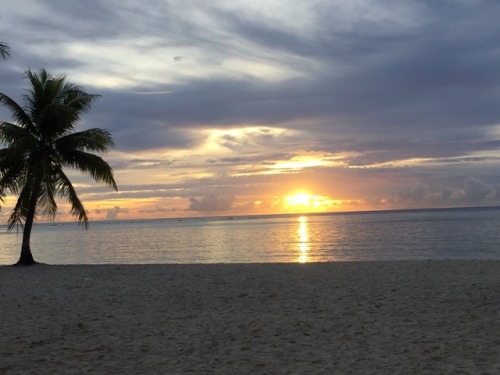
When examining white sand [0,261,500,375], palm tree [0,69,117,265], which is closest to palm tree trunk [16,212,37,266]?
palm tree [0,69,117,265]

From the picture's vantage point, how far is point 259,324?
9938mm

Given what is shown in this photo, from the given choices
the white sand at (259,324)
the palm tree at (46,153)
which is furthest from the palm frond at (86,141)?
the white sand at (259,324)

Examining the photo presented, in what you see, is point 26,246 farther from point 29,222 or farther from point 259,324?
point 259,324

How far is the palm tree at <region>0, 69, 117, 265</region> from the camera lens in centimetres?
2231

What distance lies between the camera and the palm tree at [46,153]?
73.2 ft

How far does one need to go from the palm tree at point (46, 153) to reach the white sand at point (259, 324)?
6451 millimetres

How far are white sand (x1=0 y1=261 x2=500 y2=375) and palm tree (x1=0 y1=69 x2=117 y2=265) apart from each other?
21.2 feet

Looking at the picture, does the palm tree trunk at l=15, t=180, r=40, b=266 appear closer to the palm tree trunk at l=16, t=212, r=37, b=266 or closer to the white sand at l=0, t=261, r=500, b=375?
A: the palm tree trunk at l=16, t=212, r=37, b=266

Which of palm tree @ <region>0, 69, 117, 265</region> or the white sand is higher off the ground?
palm tree @ <region>0, 69, 117, 265</region>

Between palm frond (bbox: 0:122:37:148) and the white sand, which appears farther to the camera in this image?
palm frond (bbox: 0:122:37:148)

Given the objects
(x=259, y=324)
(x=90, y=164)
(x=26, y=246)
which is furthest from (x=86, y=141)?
(x=259, y=324)

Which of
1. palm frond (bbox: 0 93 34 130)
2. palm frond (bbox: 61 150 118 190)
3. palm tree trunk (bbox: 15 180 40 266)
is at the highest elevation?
palm frond (bbox: 0 93 34 130)

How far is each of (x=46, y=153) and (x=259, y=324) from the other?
659 inches

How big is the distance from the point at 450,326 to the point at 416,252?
116 feet
